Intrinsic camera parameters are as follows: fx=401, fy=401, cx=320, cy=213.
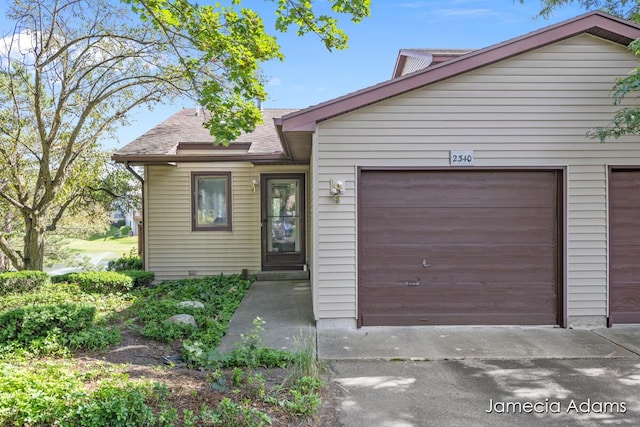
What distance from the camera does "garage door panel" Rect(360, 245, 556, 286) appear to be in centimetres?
554

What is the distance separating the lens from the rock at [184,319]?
524 cm

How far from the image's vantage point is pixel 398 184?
556 centimetres

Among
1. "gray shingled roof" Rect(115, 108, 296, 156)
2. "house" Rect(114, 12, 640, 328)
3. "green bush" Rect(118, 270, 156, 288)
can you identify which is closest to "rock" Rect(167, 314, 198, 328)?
"house" Rect(114, 12, 640, 328)

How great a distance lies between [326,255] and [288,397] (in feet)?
7.73

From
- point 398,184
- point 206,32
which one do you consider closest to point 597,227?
point 398,184

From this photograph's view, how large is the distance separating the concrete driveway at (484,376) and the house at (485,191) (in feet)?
1.35

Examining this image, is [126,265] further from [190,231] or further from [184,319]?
[184,319]

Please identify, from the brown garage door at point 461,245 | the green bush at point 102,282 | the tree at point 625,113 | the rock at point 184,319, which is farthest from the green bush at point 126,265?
the tree at point 625,113

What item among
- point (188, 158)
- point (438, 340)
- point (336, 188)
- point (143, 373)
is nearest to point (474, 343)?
point (438, 340)

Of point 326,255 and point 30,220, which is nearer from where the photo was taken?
point 326,255

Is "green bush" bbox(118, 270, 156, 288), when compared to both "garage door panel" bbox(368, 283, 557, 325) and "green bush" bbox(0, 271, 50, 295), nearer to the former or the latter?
"green bush" bbox(0, 271, 50, 295)

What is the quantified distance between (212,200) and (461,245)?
5.91 meters

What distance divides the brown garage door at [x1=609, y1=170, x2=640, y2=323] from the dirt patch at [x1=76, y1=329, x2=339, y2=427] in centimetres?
449

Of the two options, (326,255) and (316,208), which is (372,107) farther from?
(326,255)
